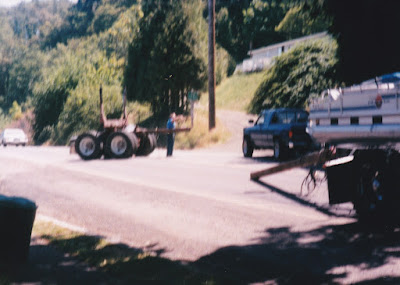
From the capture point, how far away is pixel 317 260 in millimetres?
5672

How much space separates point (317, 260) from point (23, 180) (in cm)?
958

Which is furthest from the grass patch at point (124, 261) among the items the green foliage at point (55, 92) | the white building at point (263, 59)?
the green foliage at point (55, 92)

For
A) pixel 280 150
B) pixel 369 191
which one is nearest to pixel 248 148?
pixel 280 150

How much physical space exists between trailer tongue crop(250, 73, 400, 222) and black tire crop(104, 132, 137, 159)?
10563 mm

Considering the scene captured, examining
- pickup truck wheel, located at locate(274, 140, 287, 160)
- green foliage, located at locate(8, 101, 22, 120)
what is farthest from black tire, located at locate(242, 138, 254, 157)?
green foliage, located at locate(8, 101, 22, 120)

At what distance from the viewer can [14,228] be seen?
5.27 m

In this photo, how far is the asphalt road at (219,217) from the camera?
581cm

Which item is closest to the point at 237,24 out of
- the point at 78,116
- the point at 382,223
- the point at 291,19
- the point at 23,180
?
the point at 291,19

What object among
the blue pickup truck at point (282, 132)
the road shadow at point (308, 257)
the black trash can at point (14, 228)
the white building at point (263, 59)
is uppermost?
the white building at point (263, 59)

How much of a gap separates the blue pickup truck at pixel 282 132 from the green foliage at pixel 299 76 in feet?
28.9

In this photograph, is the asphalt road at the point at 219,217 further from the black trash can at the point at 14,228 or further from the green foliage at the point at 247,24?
the green foliage at the point at 247,24

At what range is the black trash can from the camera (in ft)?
17.1

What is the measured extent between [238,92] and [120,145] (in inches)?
1067

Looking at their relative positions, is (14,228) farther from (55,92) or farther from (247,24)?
(247,24)
